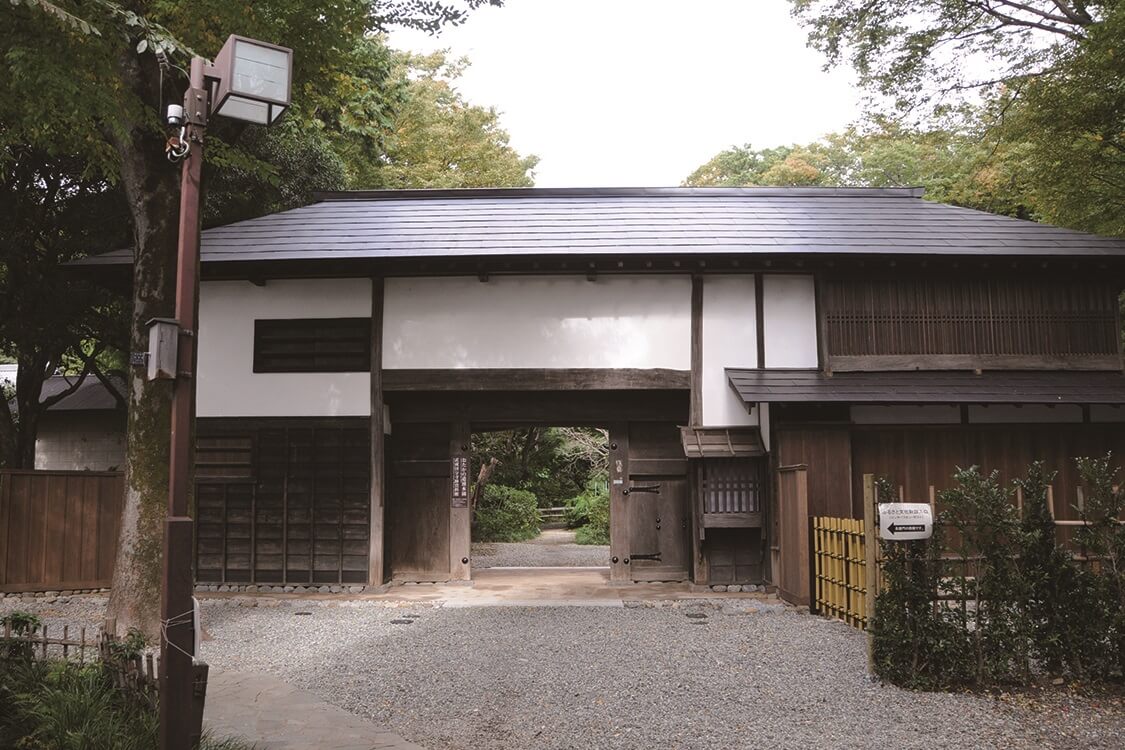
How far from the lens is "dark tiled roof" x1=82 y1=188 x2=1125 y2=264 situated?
11523 millimetres

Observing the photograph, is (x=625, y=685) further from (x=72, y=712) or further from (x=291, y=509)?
(x=291, y=509)

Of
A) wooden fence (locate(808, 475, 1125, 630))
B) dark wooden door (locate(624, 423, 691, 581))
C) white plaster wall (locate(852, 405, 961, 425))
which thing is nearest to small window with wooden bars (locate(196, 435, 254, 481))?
dark wooden door (locate(624, 423, 691, 581))

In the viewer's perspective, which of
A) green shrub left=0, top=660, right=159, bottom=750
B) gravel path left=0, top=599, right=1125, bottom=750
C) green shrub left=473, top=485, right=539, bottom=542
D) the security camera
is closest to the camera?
green shrub left=0, top=660, right=159, bottom=750

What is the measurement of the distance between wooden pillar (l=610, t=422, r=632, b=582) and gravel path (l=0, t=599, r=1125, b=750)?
2229 millimetres

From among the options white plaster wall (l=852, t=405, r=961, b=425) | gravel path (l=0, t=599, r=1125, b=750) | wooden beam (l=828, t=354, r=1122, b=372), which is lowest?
gravel path (l=0, t=599, r=1125, b=750)

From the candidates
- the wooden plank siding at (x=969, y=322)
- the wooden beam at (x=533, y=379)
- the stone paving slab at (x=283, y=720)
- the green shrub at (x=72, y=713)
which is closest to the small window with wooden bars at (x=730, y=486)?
the wooden beam at (x=533, y=379)

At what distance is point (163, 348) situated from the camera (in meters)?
4.73

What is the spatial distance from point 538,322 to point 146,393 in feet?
18.1

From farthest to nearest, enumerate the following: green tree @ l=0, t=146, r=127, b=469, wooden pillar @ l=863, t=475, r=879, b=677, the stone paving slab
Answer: green tree @ l=0, t=146, r=127, b=469, wooden pillar @ l=863, t=475, r=879, b=677, the stone paving slab

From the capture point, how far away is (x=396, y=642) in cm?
843

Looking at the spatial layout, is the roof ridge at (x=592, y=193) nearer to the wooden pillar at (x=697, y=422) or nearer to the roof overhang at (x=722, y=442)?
the wooden pillar at (x=697, y=422)

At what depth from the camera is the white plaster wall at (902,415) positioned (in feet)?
37.9

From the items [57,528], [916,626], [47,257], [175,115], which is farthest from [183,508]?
[47,257]

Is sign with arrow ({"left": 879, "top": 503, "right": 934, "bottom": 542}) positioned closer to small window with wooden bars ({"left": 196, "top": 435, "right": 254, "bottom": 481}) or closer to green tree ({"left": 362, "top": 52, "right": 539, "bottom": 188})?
small window with wooden bars ({"left": 196, "top": 435, "right": 254, "bottom": 481})
